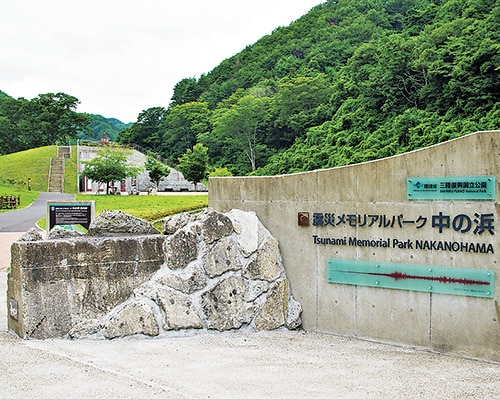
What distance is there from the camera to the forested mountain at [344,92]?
1699 inches

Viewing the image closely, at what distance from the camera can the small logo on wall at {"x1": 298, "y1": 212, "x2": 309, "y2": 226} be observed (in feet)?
25.9

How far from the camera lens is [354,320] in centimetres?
743

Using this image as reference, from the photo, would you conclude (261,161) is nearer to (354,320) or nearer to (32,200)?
(32,200)

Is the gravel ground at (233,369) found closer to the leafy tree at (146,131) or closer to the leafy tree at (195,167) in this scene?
the leafy tree at (195,167)

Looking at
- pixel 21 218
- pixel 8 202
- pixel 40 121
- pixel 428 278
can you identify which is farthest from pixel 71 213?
pixel 40 121

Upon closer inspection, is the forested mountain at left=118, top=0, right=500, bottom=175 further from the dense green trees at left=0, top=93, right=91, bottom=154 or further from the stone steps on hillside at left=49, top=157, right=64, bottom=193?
the stone steps on hillside at left=49, top=157, right=64, bottom=193

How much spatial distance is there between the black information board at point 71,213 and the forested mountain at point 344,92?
30.3 metres

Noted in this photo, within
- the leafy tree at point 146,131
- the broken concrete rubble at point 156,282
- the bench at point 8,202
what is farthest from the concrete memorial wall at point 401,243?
the leafy tree at point 146,131

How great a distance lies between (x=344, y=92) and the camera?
60.1 m

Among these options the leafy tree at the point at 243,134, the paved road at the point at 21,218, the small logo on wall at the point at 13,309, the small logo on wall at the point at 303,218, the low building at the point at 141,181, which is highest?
the leafy tree at the point at 243,134

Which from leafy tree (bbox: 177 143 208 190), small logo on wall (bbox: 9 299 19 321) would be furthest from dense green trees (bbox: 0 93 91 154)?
small logo on wall (bbox: 9 299 19 321)

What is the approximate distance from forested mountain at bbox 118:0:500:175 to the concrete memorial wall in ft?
107

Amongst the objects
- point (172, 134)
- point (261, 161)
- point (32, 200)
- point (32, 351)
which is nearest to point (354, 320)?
point (32, 351)

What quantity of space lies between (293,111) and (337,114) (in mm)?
10738
